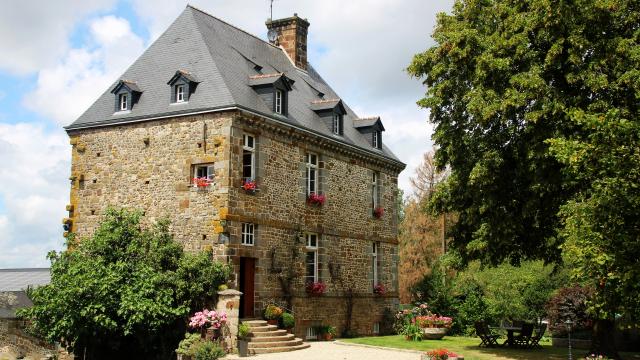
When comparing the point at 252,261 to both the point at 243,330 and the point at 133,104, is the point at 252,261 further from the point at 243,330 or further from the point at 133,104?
the point at 133,104

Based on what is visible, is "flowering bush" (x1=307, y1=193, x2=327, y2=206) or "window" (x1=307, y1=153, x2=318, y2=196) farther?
"window" (x1=307, y1=153, x2=318, y2=196)

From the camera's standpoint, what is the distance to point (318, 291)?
23.1 meters

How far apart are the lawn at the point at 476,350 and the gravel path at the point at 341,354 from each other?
4.06 feet

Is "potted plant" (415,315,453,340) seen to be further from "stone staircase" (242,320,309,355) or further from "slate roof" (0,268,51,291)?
"slate roof" (0,268,51,291)

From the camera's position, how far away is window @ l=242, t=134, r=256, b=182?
2103 centimetres

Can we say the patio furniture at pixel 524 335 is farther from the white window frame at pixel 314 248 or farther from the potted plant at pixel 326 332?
the white window frame at pixel 314 248

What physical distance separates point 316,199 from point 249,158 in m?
3.41

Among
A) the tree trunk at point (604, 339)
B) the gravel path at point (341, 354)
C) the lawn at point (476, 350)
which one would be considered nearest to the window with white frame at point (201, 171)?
the gravel path at point (341, 354)

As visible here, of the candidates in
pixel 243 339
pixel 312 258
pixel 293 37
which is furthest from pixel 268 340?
pixel 293 37

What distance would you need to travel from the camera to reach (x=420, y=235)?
3794cm

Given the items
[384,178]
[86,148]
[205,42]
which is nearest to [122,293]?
[86,148]

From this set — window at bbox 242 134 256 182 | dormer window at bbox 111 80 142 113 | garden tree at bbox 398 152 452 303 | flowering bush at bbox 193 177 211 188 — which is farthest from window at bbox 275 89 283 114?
garden tree at bbox 398 152 452 303

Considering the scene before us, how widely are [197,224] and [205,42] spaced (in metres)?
6.42

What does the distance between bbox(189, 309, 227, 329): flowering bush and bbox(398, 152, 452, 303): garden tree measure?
2011 centimetres
